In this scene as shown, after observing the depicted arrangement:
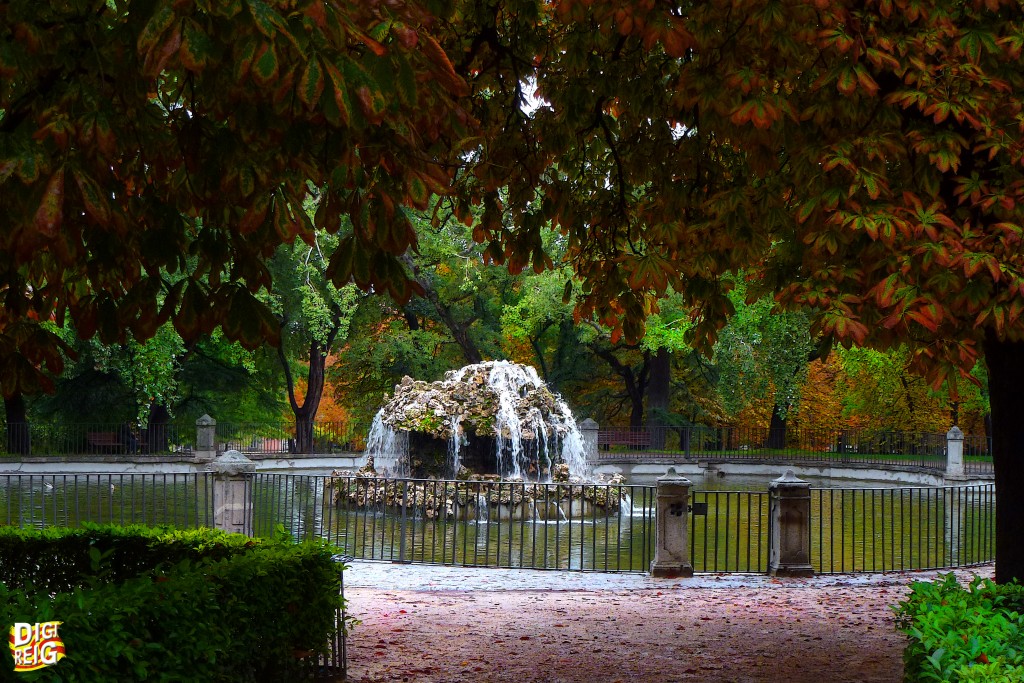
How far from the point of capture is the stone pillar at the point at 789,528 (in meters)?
13.0

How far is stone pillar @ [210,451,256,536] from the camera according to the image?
13.9 meters

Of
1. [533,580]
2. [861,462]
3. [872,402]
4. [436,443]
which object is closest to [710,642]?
[533,580]

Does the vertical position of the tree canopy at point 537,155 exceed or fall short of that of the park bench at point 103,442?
it exceeds it

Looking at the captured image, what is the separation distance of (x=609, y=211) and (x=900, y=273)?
169 inches

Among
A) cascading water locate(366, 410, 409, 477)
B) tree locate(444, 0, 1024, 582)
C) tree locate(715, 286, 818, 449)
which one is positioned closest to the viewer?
tree locate(444, 0, 1024, 582)

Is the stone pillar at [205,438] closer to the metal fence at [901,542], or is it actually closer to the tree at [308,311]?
the tree at [308,311]

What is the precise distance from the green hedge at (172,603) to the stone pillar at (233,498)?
547 cm

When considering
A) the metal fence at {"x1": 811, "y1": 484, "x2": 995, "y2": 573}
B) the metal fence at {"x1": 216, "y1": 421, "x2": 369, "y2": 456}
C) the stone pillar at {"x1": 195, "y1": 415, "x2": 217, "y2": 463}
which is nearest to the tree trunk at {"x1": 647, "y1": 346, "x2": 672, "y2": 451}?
the metal fence at {"x1": 216, "y1": 421, "x2": 369, "y2": 456}

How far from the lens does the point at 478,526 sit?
16359 millimetres

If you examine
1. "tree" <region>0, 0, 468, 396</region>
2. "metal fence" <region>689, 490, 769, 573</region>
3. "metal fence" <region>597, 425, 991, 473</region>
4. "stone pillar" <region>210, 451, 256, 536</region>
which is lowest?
"metal fence" <region>597, 425, 991, 473</region>

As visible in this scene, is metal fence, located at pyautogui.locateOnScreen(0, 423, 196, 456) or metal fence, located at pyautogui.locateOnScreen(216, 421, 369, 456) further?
metal fence, located at pyautogui.locateOnScreen(216, 421, 369, 456)

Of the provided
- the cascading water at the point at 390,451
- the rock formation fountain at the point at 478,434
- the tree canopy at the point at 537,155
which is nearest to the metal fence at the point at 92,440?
the cascading water at the point at 390,451

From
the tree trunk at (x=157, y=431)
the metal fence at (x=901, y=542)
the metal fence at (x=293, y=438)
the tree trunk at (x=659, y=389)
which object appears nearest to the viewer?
the metal fence at (x=901, y=542)

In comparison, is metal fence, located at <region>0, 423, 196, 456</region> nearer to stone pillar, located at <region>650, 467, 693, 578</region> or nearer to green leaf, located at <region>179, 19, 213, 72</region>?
stone pillar, located at <region>650, 467, 693, 578</region>
